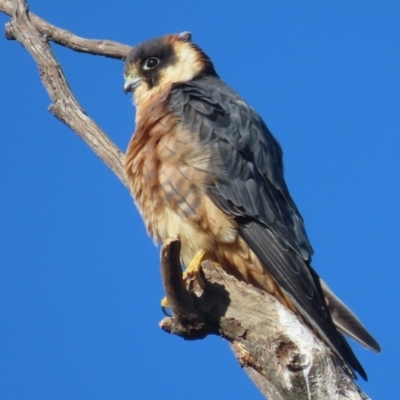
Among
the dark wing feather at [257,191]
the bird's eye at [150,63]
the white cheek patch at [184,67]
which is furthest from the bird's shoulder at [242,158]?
the bird's eye at [150,63]

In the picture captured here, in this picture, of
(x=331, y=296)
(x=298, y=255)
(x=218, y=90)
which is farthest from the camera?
(x=218, y=90)

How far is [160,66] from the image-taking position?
554 centimetres

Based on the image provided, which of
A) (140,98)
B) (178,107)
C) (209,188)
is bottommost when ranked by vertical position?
(209,188)

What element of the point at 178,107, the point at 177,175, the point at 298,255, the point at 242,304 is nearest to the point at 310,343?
the point at 242,304

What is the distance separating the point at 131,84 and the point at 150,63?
0.65 ft

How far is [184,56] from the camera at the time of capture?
5.63 meters

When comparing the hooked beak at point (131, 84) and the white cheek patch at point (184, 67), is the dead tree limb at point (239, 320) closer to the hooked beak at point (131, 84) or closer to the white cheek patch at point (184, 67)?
the hooked beak at point (131, 84)

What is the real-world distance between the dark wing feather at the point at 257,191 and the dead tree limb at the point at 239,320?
1.30ft

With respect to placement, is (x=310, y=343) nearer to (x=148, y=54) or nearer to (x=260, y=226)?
(x=260, y=226)

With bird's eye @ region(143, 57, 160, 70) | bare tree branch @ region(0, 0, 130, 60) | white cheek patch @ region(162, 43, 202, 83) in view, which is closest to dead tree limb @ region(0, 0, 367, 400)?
bare tree branch @ region(0, 0, 130, 60)

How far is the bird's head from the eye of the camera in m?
5.47

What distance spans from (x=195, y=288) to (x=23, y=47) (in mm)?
2259

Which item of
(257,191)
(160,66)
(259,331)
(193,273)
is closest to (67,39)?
(160,66)

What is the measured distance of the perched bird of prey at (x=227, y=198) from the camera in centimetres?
431
